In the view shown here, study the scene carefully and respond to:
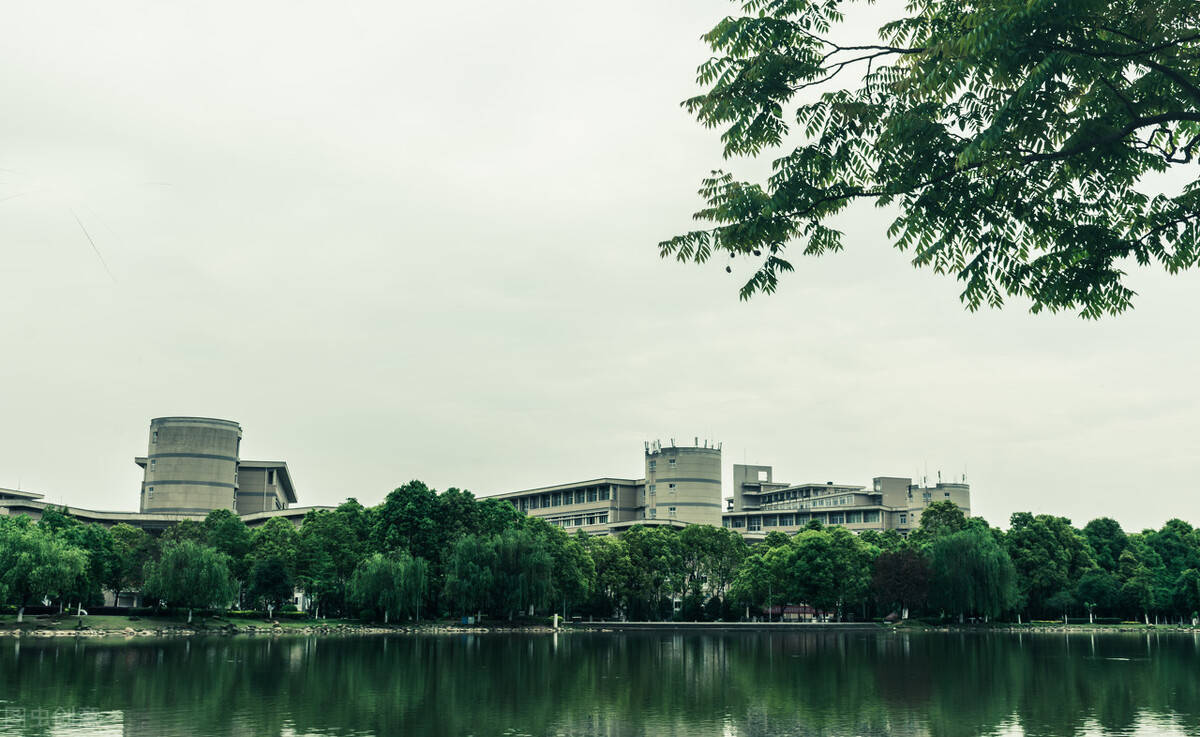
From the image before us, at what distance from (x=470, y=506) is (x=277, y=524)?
20.2 m

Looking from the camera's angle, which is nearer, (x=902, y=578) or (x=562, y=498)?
(x=902, y=578)

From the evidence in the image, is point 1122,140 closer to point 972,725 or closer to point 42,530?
point 972,725

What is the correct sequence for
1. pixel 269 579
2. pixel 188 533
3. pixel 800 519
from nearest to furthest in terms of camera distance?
pixel 269 579 < pixel 188 533 < pixel 800 519

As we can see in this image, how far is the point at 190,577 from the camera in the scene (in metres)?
77.4

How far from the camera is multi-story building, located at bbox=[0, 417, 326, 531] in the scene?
4847 inches

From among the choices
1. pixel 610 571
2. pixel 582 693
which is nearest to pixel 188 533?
pixel 610 571

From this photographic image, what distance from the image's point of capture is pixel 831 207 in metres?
13.7

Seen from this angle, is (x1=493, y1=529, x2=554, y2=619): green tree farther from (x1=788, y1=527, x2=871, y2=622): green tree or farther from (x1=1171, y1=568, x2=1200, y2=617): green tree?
(x1=1171, y1=568, x2=1200, y2=617): green tree

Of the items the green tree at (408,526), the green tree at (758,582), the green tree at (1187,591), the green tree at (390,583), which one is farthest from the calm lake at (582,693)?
the green tree at (1187,591)

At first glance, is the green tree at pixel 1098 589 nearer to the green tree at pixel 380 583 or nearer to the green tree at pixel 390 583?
the green tree at pixel 390 583

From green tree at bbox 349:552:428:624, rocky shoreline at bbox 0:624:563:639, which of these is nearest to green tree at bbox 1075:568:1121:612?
rocky shoreline at bbox 0:624:563:639

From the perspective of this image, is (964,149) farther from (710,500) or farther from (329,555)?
(710,500)

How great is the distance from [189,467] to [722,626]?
70.8m

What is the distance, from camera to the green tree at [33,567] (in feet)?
227
